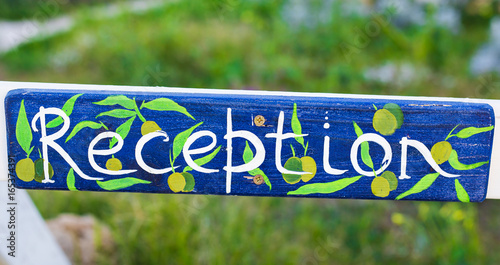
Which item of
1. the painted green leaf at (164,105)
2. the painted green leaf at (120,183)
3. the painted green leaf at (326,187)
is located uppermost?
the painted green leaf at (164,105)

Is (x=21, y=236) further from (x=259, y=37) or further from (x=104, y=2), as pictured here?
(x=104, y=2)

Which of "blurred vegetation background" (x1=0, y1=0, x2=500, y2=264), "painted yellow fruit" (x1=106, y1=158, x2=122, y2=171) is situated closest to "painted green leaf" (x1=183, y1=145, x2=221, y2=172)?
"painted yellow fruit" (x1=106, y1=158, x2=122, y2=171)

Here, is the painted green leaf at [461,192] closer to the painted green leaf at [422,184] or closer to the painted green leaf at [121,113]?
the painted green leaf at [422,184]

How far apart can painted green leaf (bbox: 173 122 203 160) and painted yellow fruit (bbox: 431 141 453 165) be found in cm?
44

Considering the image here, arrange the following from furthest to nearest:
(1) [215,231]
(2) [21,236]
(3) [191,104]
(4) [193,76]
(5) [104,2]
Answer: (5) [104,2] → (4) [193,76] → (1) [215,231] → (2) [21,236] → (3) [191,104]

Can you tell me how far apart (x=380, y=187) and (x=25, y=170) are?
2.25 feet

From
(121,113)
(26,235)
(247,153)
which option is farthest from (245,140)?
(26,235)

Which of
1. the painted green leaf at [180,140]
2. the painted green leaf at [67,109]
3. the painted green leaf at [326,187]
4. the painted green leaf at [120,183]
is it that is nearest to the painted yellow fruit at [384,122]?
the painted green leaf at [326,187]

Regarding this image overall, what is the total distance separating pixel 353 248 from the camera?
5.80 feet

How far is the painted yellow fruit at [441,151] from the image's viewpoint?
2.58 feet

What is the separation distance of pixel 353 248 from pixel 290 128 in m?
1.16

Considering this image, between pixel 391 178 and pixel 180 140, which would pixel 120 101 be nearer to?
pixel 180 140

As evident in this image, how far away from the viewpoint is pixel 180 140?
Result: 0.79 metres

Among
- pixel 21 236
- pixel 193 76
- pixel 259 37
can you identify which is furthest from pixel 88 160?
pixel 259 37
